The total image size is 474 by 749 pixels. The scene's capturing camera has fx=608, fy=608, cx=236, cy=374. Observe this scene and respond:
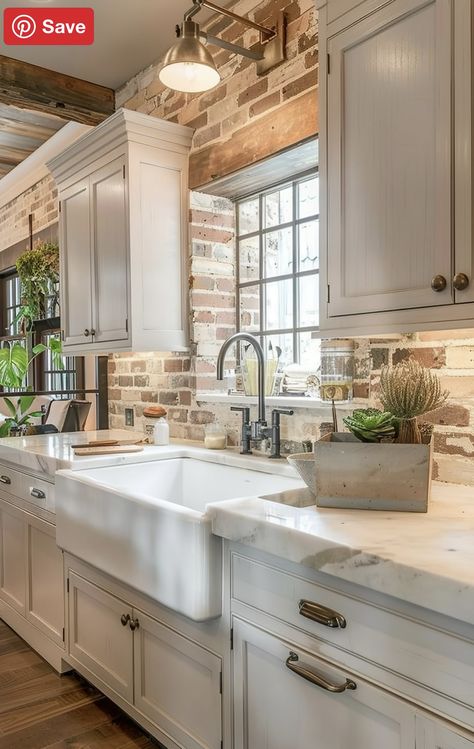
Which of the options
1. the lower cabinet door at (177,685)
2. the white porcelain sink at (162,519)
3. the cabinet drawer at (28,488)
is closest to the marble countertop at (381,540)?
the white porcelain sink at (162,519)

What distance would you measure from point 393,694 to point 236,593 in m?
0.47

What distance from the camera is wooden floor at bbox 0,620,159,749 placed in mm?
1963

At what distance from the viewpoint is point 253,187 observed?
274 centimetres

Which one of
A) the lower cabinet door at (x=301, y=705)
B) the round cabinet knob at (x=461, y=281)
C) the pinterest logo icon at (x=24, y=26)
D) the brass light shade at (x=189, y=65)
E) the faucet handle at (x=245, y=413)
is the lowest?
the lower cabinet door at (x=301, y=705)

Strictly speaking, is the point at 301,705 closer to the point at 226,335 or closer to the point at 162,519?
the point at 162,519

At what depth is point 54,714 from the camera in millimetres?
2117

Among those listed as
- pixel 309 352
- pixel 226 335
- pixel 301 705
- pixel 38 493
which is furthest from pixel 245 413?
pixel 301 705

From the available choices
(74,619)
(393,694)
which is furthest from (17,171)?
(393,694)

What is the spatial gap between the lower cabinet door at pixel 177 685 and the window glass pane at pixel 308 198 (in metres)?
1.71

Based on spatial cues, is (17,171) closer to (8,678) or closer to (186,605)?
(8,678)

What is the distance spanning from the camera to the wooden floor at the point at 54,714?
1.96 meters

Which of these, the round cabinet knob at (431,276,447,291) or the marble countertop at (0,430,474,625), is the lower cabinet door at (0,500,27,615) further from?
the round cabinet knob at (431,276,447,291)

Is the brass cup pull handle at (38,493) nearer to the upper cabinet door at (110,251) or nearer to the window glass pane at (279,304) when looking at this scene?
the upper cabinet door at (110,251)

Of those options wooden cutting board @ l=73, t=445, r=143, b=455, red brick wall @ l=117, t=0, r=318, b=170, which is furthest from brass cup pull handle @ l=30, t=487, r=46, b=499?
red brick wall @ l=117, t=0, r=318, b=170
